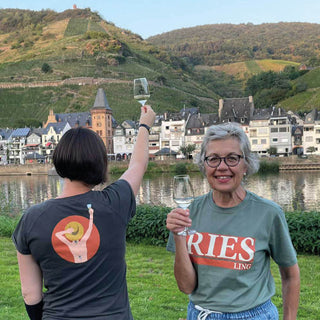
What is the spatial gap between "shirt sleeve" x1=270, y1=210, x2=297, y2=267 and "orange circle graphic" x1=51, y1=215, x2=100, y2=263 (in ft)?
3.36

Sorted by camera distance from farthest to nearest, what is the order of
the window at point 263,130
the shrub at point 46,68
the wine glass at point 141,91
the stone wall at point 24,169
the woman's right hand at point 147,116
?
1. the shrub at point 46,68
2. the stone wall at point 24,169
3. the window at point 263,130
4. the wine glass at point 141,91
5. the woman's right hand at point 147,116

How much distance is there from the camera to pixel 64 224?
6.67 feet

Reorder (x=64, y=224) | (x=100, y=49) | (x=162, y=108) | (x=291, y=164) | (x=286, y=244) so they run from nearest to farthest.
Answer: (x=64, y=224), (x=286, y=244), (x=291, y=164), (x=162, y=108), (x=100, y=49)

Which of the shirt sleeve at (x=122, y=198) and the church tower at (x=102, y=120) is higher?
the church tower at (x=102, y=120)

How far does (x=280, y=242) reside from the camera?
7.59 feet

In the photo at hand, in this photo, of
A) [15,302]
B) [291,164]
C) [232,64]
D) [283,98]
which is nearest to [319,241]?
[15,302]

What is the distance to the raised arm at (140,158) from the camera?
2.45 m

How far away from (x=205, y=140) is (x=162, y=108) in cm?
9057

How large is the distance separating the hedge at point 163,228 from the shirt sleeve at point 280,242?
647 centimetres

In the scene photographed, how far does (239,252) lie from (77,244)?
92 cm

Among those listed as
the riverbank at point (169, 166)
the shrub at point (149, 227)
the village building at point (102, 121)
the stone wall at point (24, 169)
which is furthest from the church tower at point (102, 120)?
the shrub at point (149, 227)

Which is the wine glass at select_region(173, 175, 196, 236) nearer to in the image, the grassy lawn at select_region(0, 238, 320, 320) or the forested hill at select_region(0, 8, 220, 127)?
the grassy lawn at select_region(0, 238, 320, 320)

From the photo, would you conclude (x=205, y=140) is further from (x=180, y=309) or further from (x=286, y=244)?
(x=180, y=309)

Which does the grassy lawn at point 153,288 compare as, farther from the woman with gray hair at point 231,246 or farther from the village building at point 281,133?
the village building at point 281,133
